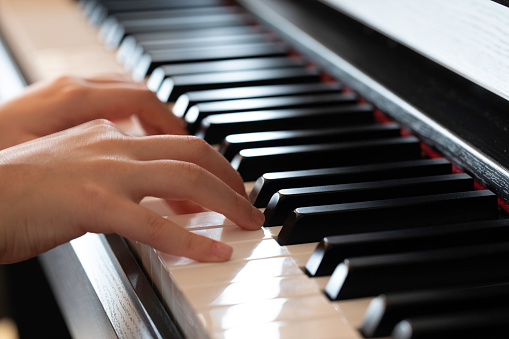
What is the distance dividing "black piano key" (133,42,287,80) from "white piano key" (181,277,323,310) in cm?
104

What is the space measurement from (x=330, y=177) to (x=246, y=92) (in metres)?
0.52

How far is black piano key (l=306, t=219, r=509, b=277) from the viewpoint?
3.04 feet

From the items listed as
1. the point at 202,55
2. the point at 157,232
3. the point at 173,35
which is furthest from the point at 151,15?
the point at 157,232

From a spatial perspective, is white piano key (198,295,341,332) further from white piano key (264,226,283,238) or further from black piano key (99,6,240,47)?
black piano key (99,6,240,47)

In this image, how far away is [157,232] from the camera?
3.22 feet

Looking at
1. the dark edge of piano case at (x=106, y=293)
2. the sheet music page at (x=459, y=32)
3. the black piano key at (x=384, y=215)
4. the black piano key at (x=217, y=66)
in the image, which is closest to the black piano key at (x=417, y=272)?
the black piano key at (x=384, y=215)

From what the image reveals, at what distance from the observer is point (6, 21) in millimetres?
2311

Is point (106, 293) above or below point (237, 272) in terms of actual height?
below

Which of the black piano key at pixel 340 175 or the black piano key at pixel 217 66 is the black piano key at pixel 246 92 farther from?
the black piano key at pixel 340 175

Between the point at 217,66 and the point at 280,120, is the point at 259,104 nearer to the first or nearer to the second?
the point at 280,120

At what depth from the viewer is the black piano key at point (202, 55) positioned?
6.05 feet

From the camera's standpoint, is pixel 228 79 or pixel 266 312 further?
pixel 228 79

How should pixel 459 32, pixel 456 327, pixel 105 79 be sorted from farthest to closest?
pixel 105 79 → pixel 459 32 → pixel 456 327

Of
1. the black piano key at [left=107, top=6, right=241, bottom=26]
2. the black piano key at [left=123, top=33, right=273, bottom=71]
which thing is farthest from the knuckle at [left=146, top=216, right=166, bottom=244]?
the black piano key at [left=107, top=6, right=241, bottom=26]
